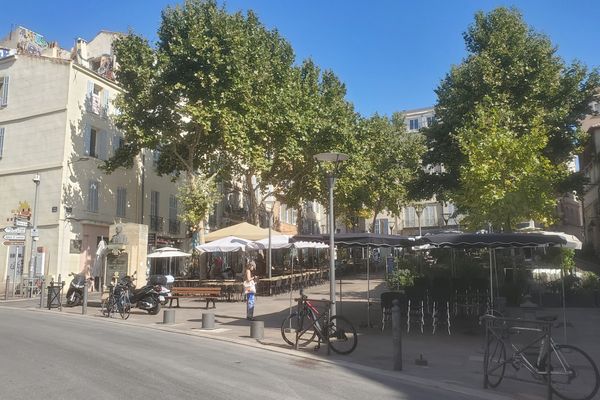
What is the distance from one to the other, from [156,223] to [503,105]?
73.9ft

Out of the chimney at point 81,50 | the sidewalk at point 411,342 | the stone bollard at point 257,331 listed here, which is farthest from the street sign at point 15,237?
the chimney at point 81,50

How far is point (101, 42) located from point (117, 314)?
29137 millimetres

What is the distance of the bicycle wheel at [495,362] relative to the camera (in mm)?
7629

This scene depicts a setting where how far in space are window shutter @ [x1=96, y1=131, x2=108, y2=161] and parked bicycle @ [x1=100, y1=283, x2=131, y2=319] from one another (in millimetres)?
15558

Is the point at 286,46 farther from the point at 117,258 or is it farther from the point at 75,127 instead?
the point at 117,258

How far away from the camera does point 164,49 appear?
89.5 feet

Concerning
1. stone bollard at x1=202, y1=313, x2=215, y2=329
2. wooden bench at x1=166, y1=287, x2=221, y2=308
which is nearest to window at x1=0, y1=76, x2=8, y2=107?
wooden bench at x1=166, y1=287, x2=221, y2=308

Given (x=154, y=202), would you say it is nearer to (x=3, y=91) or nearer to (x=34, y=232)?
(x=3, y=91)

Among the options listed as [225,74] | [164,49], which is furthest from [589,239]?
[164,49]

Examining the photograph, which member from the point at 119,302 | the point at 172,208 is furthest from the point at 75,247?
the point at 119,302

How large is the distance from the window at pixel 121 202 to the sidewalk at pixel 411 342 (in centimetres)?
1311

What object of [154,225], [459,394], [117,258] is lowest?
[459,394]

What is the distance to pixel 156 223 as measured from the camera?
35344mm

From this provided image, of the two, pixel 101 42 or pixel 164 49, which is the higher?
pixel 101 42
